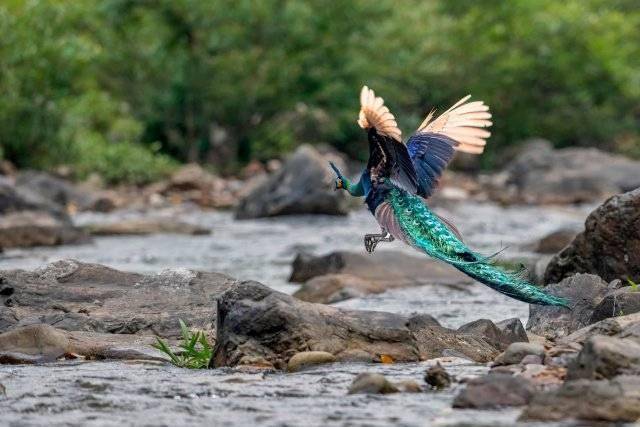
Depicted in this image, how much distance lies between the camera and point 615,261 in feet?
32.9

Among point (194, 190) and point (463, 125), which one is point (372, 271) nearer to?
point (463, 125)

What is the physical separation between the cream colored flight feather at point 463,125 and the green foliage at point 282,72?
17.7 m

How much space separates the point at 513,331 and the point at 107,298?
10.1 feet

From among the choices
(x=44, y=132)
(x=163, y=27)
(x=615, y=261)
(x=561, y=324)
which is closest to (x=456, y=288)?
(x=615, y=261)

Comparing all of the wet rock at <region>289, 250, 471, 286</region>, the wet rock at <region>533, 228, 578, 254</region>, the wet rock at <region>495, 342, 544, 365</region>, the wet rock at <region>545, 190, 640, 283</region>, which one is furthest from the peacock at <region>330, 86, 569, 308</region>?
the wet rock at <region>533, 228, 578, 254</region>

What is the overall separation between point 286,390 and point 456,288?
22.2 feet

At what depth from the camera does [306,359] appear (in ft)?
25.2

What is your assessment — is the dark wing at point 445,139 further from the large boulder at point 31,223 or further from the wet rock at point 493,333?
the large boulder at point 31,223

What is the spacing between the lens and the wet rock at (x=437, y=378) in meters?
6.86

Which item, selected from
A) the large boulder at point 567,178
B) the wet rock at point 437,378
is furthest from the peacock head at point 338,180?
the large boulder at point 567,178

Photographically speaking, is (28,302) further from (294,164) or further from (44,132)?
(44,132)

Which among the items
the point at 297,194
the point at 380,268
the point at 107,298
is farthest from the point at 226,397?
the point at 297,194

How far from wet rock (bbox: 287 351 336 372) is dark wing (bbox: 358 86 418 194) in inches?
44.8

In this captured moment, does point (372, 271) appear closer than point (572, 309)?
No
